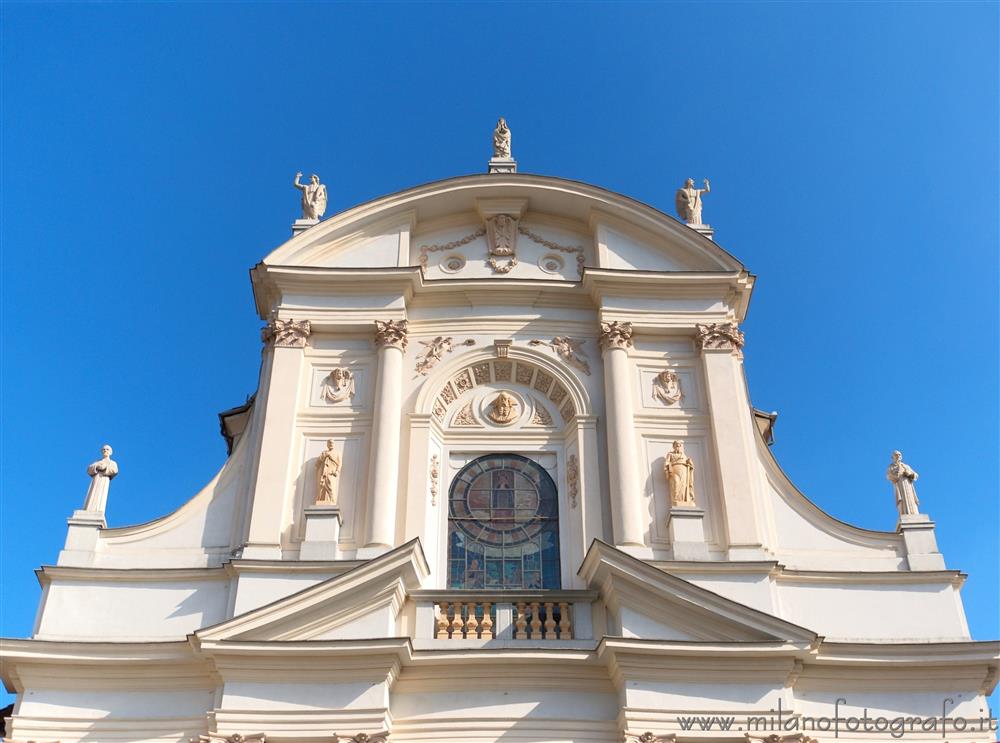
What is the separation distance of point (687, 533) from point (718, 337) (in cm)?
315

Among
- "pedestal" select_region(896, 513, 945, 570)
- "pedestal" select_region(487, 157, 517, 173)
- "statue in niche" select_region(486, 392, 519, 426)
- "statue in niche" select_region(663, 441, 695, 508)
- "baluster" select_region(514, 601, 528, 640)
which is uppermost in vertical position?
"pedestal" select_region(487, 157, 517, 173)

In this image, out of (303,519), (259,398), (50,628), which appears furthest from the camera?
(259,398)

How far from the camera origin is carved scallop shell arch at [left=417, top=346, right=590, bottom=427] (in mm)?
14383

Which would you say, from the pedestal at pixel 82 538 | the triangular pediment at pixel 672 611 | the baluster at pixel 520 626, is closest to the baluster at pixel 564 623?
the baluster at pixel 520 626

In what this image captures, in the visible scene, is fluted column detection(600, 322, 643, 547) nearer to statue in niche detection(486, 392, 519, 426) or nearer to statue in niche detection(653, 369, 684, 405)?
statue in niche detection(653, 369, 684, 405)

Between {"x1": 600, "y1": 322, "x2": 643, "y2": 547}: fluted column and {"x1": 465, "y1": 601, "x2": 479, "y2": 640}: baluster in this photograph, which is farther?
{"x1": 600, "y1": 322, "x2": 643, "y2": 547}: fluted column

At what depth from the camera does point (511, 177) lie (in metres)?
15.9

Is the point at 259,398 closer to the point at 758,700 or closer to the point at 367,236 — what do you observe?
the point at 367,236

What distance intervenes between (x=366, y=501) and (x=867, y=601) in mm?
6247

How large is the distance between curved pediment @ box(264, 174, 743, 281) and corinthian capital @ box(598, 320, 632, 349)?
→ 1.16 metres

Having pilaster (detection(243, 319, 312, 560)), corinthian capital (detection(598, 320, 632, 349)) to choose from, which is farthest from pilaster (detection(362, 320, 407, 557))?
corinthian capital (detection(598, 320, 632, 349))

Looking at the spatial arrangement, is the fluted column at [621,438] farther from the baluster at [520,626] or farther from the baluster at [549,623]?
the baluster at [520,626]

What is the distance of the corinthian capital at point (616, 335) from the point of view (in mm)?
14555

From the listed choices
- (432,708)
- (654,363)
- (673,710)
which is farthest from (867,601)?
(432,708)
